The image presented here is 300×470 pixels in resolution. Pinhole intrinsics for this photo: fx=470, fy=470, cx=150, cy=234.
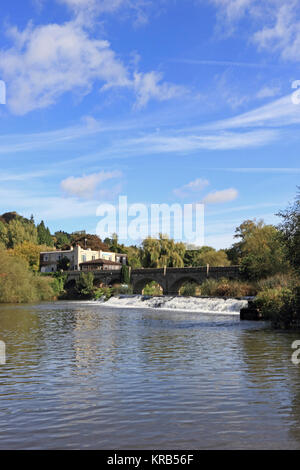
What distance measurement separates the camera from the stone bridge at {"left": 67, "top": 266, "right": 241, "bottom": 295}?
204 ft

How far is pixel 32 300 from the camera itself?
Answer: 65.4 metres

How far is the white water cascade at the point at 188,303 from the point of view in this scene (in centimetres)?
3947

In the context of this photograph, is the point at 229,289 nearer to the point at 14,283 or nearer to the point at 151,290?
the point at 14,283

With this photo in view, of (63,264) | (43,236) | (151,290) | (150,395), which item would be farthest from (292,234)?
(43,236)

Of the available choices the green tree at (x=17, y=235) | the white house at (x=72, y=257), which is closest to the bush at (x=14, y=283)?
the white house at (x=72, y=257)

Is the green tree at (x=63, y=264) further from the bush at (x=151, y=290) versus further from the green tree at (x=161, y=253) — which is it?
the green tree at (x=161, y=253)

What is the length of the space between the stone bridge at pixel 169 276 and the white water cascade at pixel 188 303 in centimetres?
1134

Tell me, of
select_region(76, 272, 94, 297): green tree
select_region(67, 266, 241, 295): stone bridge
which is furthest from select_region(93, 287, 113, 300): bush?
select_region(67, 266, 241, 295): stone bridge

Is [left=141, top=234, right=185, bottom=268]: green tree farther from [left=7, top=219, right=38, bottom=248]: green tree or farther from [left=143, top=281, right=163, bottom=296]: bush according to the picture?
[left=7, top=219, right=38, bottom=248]: green tree

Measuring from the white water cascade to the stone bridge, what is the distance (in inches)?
446

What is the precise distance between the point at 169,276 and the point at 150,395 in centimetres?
6156
